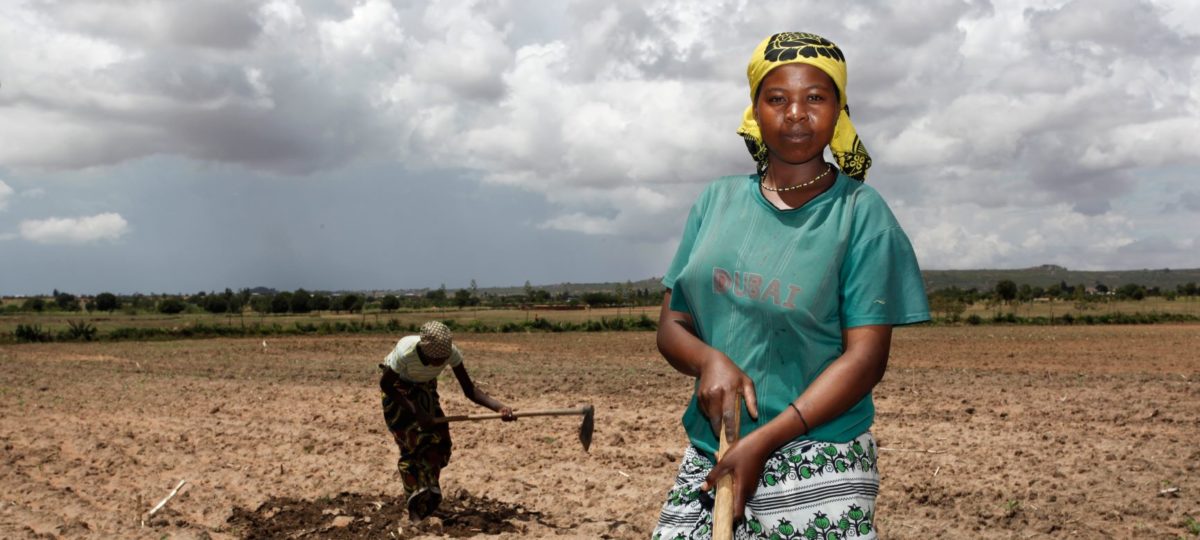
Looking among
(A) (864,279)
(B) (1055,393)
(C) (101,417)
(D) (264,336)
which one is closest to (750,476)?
(A) (864,279)

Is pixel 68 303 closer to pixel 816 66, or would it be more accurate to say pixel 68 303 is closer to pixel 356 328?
pixel 356 328

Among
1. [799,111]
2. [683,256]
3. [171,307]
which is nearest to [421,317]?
[171,307]

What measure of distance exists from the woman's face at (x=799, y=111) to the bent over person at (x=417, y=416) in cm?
464

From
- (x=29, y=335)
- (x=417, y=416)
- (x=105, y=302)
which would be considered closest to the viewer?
(x=417, y=416)

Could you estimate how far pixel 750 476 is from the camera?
5.20 ft

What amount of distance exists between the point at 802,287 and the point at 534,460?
7.29 metres

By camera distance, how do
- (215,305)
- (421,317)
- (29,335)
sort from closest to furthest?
(29,335)
(421,317)
(215,305)

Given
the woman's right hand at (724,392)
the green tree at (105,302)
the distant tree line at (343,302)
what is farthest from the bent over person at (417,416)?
the green tree at (105,302)

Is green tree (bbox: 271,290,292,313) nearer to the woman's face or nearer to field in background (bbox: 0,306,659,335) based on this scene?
field in background (bbox: 0,306,659,335)

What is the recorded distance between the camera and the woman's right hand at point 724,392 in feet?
5.31

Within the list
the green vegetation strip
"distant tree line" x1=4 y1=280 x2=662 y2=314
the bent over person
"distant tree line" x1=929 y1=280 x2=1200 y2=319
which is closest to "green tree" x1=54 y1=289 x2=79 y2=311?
"distant tree line" x1=4 y1=280 x2=662 y2=314

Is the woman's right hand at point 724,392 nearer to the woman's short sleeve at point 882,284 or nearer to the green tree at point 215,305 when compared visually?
the woman's short sleeve at point 882,284

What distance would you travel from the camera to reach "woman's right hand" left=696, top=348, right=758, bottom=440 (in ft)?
5.31

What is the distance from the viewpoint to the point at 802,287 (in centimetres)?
165
